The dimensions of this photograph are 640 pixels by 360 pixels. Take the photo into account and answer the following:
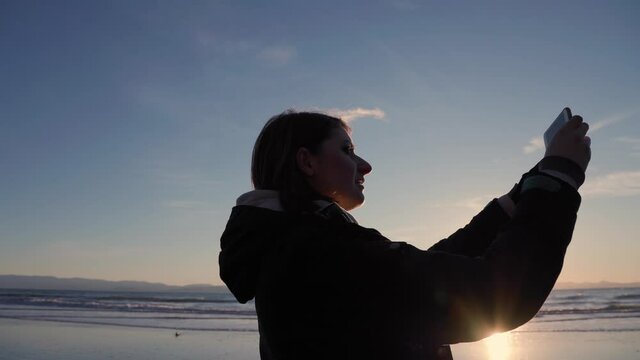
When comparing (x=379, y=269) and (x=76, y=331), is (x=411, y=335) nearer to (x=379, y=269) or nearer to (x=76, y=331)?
(x=379, y=269)

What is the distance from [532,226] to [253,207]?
24.6 inches

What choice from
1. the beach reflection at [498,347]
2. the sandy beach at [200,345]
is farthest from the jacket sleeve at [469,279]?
the beach reflection at [498,347]

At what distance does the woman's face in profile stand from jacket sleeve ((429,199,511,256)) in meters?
0.32

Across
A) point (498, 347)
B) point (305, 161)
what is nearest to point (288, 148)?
point (305, 161)

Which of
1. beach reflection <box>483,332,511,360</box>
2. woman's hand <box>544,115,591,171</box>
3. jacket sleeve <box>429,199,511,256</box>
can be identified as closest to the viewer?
woman's hand <box>544,115,591,171</box>

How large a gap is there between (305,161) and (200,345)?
11.0 m

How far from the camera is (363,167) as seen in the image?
4.80 feet

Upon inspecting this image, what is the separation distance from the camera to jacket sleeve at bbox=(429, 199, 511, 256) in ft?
4.74

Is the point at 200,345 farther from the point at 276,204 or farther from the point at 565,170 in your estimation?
the point at 565,170

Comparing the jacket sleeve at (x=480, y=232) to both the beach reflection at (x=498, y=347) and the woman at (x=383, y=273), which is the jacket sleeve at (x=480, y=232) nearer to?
the woman at (x=383, y=273)

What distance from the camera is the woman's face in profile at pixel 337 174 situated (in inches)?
54.2

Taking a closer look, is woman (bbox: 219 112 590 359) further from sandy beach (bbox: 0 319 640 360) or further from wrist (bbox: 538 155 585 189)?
sandy beach (bbox: 0 319 640 360)

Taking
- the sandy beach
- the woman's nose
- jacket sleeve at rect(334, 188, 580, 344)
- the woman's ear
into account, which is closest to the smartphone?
jacket sleeve at rect(334, 188, 580, 344)

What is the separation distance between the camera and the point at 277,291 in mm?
1121
